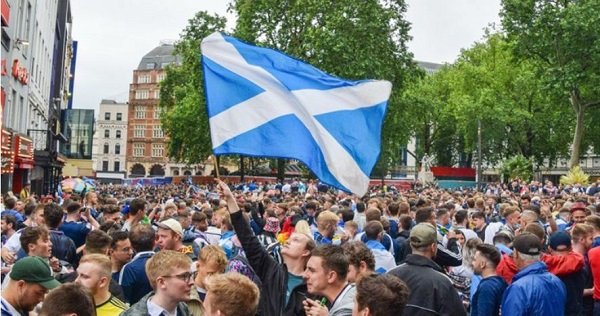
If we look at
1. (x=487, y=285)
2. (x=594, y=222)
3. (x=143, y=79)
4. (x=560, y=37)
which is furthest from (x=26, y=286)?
(x=143, y=79)

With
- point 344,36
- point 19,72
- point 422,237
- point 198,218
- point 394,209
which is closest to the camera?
point 422,237

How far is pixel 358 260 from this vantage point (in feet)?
17.6

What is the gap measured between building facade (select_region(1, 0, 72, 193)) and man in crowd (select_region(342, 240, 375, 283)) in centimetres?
1765

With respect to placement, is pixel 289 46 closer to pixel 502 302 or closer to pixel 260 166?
pixel 260 166

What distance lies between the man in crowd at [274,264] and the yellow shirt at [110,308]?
1066 mm

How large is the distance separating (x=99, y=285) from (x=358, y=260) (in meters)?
1.95

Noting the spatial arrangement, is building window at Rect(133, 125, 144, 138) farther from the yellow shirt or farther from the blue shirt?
the yellow shirt

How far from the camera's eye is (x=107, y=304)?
4684mm

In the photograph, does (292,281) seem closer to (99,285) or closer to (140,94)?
(99,285)

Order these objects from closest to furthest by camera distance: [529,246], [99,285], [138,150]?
[99,285]
[529,246]
[138,150]

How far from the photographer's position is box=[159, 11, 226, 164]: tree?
4456 cm

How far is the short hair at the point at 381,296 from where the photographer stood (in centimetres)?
371

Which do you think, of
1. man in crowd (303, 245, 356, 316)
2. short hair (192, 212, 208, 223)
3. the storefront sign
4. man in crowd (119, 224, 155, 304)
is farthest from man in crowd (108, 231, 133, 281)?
the storefront sign

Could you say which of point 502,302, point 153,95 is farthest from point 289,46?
point 153,95
